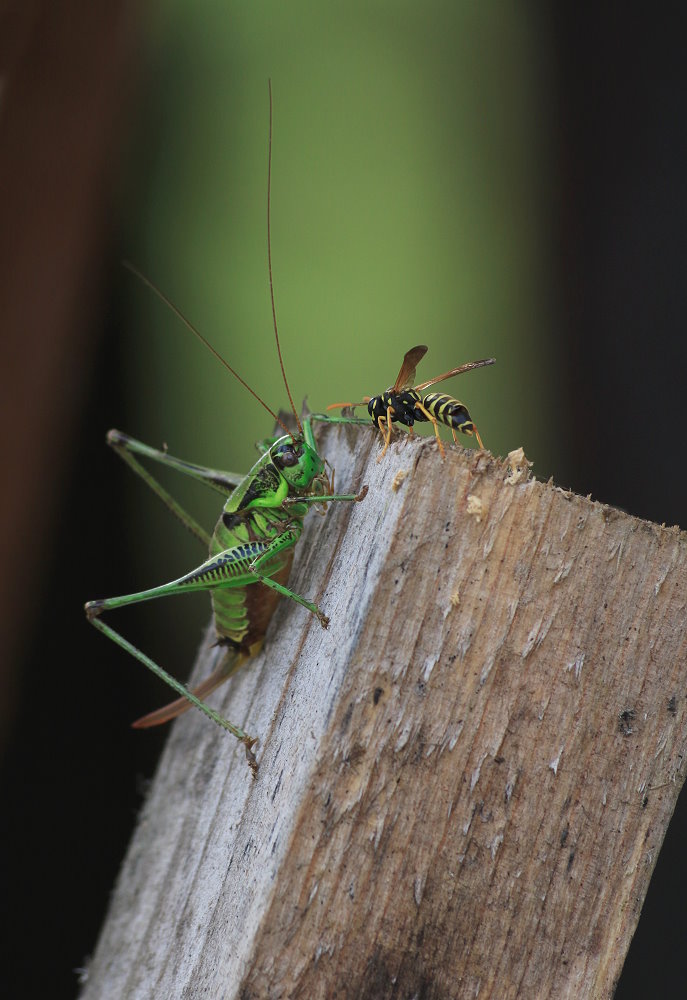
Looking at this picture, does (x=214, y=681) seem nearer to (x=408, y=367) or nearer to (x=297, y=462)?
(x=297, y=462)

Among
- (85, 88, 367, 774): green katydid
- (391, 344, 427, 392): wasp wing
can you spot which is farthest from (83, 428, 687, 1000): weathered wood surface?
(391, 344, 427, 392): wasp wing

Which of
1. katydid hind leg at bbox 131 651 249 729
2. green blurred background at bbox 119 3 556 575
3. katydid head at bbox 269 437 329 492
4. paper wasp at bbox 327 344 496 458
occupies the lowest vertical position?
katydid hind leg at bbox 131 651 249 729

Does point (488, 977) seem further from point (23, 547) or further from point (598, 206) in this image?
point (598, 206)

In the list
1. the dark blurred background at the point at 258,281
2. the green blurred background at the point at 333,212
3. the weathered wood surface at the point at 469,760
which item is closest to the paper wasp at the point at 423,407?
the weathered wood surface at the point at 469,760

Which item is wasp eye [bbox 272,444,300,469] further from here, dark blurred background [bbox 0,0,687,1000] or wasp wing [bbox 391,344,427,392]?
dark blurred background [bbox 0,0,687,1000]

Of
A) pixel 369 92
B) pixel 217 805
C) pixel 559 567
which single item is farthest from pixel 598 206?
pixel 217 805

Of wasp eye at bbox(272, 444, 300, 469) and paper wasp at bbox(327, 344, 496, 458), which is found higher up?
paper wasp at bbox(327, 344, 496, 458)
